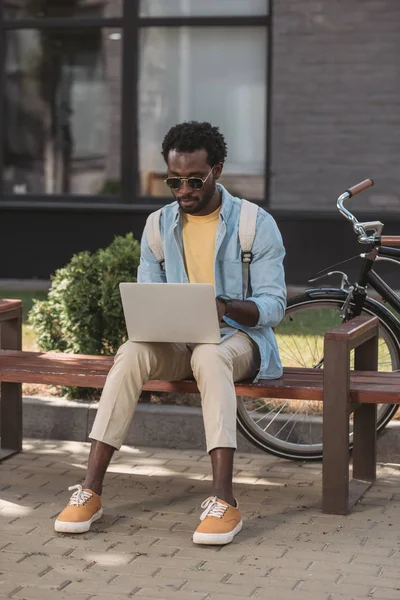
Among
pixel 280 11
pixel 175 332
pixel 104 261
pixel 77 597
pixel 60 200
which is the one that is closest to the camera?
pixel 77 597

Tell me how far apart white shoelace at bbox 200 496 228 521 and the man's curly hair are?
5.07 ft

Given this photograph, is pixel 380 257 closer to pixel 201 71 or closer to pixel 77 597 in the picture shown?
pixel 77 597

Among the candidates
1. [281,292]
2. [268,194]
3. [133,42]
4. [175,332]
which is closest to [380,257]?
[281,292]

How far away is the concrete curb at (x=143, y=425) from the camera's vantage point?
674 centimetres

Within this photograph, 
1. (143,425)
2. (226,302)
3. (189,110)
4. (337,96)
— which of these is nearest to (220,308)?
(226,302)

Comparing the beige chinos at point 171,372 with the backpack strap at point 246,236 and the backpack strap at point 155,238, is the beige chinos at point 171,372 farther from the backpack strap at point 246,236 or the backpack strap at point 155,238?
the backpack strap at point 155,238

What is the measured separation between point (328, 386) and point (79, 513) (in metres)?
1.21

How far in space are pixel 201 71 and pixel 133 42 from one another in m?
0.75

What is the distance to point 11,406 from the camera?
6703 millimetres

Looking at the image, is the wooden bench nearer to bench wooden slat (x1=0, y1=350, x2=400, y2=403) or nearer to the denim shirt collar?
bench wooden slat (x1=0, y1=350, x2=400, y2=403)

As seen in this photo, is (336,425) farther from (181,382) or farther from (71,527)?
(71,527)

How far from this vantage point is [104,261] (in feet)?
23.8

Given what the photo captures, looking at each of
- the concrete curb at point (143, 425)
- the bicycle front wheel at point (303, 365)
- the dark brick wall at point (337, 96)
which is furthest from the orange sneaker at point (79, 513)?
the dark brick wall at point (337, 96)

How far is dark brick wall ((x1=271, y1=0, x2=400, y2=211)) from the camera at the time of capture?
39.5 ft
